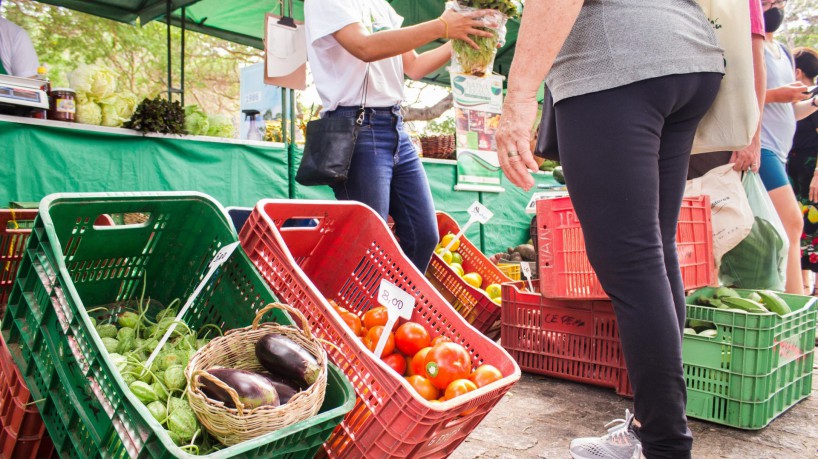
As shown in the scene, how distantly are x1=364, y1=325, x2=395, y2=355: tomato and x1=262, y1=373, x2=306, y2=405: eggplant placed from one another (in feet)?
1.41

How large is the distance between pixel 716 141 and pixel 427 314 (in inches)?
39.3

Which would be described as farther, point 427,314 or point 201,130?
point 201,130

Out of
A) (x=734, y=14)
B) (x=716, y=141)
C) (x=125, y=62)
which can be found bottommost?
(x=716, y=141)

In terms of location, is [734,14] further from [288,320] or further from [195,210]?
[195,210]

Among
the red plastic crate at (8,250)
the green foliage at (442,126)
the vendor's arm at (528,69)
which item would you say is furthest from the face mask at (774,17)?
the green foliage at (442,126)

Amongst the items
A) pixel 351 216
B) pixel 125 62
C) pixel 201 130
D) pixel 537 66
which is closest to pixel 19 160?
pixel 201 130

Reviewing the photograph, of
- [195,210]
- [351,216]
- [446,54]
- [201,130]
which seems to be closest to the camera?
[195,210]

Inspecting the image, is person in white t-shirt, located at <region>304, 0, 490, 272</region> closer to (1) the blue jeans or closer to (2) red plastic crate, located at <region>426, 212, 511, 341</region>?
(1) the blue jeans

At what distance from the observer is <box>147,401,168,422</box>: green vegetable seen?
1.25 m

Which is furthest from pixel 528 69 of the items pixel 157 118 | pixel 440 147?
pixel 440 147

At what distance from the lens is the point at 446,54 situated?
272 centimetres

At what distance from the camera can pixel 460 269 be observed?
3635 mm

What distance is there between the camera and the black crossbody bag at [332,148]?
88.9 inches

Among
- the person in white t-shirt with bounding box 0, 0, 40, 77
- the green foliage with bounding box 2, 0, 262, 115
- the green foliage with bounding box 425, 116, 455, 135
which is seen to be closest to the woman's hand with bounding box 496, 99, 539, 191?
the person in white t-shirt with bounding box 0, 0, 40, 77
